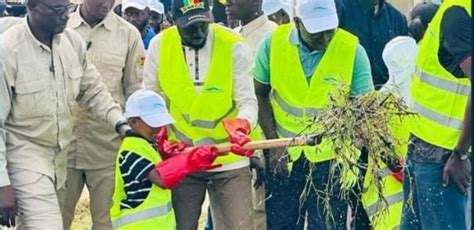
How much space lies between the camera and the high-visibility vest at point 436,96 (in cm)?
559

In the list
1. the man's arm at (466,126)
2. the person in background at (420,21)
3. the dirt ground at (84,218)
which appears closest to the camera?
the man's arm at (466,126)

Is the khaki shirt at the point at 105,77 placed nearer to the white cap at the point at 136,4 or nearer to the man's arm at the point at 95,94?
the man's arm at the point at 95,94

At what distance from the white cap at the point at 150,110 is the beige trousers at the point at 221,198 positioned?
23.2 inches

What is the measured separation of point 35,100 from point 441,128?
89.8 inches

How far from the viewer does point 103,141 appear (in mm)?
7324

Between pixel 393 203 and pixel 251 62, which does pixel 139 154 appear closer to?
pixel 251 62

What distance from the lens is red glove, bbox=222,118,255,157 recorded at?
232 inches

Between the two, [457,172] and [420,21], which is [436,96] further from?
[420,21]

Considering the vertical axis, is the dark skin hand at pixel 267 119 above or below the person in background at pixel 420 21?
below

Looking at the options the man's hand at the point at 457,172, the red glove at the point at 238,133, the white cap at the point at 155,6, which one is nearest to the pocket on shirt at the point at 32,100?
the red glove at the point at 238,133

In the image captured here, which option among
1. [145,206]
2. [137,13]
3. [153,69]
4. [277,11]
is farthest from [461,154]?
[137,13]

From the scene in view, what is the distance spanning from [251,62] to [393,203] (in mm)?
1217

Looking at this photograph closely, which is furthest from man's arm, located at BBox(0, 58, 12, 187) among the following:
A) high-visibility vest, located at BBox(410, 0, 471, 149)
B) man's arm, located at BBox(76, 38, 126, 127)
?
high-visibility vest, located at BBox(410, 0, 471, 149)

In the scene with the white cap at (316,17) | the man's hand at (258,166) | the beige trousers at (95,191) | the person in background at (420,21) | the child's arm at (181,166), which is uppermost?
the white cap at (316,17)
